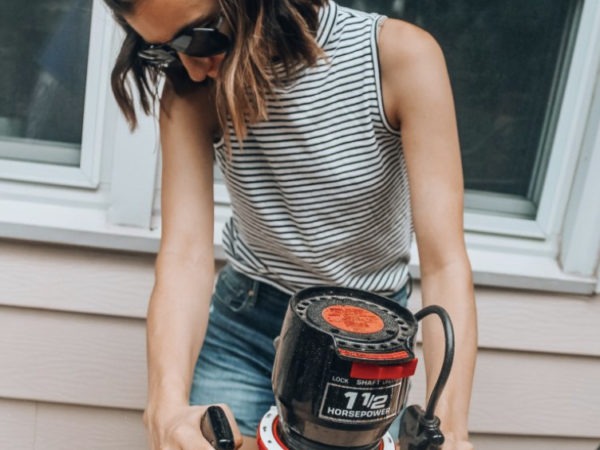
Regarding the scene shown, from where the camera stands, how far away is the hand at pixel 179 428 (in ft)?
3.44

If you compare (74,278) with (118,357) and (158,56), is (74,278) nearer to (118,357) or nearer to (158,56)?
(118,357)

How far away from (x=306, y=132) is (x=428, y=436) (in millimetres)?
708

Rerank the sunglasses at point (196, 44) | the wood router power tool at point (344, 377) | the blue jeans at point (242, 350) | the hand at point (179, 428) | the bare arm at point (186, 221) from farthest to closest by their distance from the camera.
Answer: the blue jeans at point (242, 350) → the bare arm at point (186, 221) → the sunglasses at point (196, 44) → the hand at point (179, 428) → the wood router power tool at point (344, 377)

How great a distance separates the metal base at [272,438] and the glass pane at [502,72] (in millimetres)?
1367

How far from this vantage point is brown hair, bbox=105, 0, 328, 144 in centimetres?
137

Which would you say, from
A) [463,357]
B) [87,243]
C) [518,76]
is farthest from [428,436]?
[518,76]

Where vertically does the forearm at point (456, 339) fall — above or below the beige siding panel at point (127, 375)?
above

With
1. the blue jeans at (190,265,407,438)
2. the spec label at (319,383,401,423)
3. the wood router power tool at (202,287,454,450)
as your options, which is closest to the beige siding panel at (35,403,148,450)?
the blue jeans at (190,265,407,438)

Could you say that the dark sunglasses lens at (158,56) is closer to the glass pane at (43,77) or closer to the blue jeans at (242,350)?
the blue jeans at (242,350)

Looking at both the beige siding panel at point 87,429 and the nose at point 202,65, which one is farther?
the beige siding panel at point 87,429

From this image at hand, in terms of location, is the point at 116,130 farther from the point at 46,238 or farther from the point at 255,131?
the point at 255,131

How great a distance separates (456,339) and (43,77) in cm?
131

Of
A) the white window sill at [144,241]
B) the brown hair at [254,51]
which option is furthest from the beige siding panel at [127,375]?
the brown hair at [254,51]

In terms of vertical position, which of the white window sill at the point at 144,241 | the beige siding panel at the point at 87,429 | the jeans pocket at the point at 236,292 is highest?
the jeans pocket at the point at 236,292
